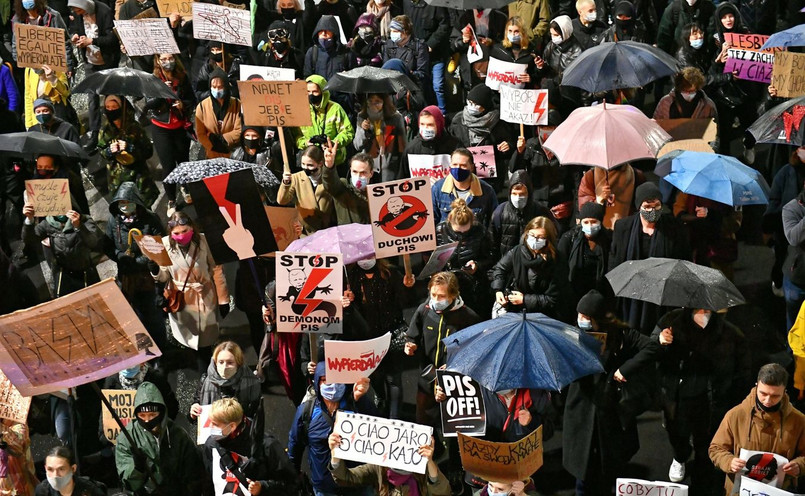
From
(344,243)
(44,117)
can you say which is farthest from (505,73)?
(44,117)

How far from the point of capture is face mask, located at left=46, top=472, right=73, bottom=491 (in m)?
9.44

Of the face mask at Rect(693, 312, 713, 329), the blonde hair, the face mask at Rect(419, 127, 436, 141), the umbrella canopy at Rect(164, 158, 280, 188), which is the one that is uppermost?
the umbrella canopy at Rect(164, 158, 280, 188)

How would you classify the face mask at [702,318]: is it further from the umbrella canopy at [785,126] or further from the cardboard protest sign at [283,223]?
the cardboard protest sign at [283,223]

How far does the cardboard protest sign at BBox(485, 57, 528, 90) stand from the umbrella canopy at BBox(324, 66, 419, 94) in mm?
876

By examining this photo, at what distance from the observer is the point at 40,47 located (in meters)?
14.9

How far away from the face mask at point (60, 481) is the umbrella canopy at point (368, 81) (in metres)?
5.32

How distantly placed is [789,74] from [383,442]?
19.4 feet

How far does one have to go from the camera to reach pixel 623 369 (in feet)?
33.0

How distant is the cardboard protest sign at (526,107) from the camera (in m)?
13.2

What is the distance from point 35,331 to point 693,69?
6.82 metres

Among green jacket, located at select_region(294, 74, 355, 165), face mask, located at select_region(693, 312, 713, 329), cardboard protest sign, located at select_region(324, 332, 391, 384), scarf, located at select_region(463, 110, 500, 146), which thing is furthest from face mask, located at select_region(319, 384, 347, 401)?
scarf, located at select_region(463, 110, 500, 146)

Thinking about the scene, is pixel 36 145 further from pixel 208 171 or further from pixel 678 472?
pixel 678 472

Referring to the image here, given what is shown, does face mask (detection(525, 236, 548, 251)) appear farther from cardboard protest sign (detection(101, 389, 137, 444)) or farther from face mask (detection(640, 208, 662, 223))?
cardboard protest sign (detection(101, 389, 137, 444))

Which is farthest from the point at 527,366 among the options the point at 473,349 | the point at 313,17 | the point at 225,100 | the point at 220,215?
the point at 313,17
